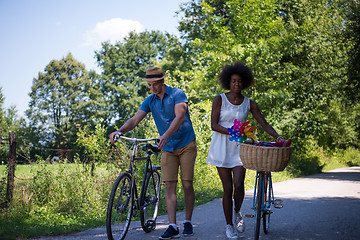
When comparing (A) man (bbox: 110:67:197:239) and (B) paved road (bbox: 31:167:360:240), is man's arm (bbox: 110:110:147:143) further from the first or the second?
(B) paved road (bbox: 31:167:360:240)

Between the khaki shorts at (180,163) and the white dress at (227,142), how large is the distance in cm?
26

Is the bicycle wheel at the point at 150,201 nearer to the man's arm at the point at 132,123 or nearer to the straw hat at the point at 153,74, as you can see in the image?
the man's arm at the point at 132,123

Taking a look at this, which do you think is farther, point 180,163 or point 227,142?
point 180,163

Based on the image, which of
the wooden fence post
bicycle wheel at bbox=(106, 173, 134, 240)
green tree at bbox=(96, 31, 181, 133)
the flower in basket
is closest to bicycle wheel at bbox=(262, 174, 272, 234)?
the flower in basket

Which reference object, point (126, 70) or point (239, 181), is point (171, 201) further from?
point (126, 70)

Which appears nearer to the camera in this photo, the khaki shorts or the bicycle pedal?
the khaki shorts

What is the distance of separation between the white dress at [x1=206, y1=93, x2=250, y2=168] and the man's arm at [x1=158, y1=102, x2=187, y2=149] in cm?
53

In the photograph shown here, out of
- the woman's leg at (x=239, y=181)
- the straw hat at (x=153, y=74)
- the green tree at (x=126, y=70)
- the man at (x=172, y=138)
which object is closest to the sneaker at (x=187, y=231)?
the man at (x=172, y=138)

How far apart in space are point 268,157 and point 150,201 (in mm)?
1988

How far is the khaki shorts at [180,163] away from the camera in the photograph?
540 centimetres

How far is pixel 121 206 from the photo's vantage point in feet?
16.3

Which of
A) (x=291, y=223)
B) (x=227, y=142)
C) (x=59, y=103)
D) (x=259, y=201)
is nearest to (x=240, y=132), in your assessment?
(x=227, y=142)

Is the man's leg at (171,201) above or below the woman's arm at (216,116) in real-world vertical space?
below

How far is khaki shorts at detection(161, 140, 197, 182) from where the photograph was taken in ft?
17.7
